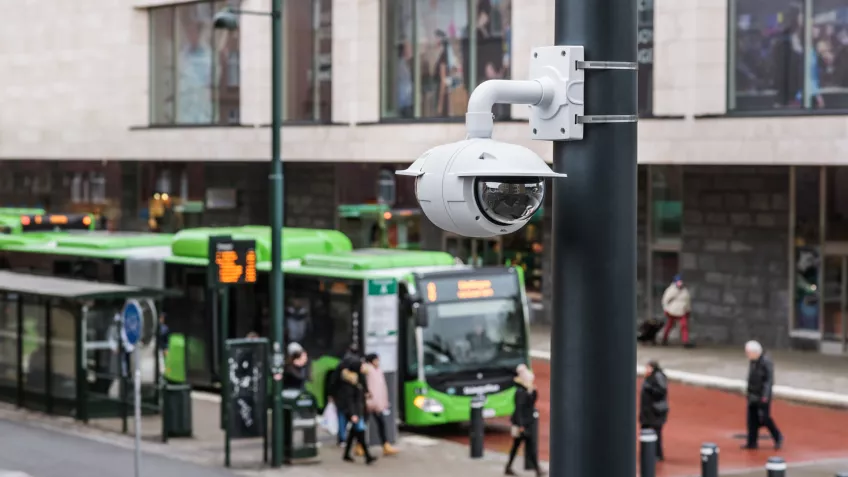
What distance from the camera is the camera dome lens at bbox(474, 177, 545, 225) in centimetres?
362

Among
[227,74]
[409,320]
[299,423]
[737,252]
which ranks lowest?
[299,423]

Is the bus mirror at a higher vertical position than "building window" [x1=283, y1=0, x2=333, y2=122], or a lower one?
lower

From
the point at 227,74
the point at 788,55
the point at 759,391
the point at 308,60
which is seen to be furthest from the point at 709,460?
the point at 227,74

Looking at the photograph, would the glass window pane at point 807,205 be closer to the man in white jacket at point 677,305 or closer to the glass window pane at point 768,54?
the glass window pane at point 768,54

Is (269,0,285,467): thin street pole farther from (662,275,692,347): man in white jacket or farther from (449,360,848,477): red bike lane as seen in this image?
(662,275,692,347): man in white jacket

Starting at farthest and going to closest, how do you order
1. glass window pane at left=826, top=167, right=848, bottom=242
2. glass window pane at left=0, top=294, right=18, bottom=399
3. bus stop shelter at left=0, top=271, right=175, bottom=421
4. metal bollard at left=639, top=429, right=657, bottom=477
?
glass window pane at left=826, top=167, right=848, bottom=242, glass window pane at left=0, top=294, right=18, bottom=399, bus stop shelter at left=0, top=271, right=175, bottom=421, metal bollard at left=639, top=429, right=657, bottom=477

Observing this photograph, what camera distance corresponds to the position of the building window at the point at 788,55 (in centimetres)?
2808

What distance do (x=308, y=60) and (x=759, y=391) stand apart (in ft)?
73.1

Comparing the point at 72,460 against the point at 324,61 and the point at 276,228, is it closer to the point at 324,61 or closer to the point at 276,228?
the point at 276,228

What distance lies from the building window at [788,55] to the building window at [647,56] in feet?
6.21

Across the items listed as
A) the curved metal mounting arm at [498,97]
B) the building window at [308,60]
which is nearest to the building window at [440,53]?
the building window at [308,60]

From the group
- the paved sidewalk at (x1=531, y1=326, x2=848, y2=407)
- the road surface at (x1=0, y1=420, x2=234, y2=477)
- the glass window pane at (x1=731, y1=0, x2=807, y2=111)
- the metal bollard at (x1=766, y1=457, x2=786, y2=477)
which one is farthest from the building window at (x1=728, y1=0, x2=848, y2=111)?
the road surface at (x1=0, y1=420, x2=234, y2=477)

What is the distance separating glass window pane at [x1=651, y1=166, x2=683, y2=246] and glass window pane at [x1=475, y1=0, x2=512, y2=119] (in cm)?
375

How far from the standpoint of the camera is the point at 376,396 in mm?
19312
